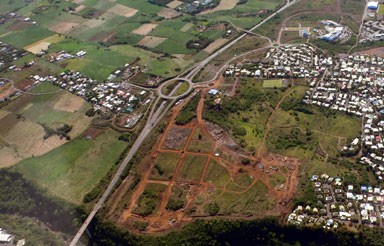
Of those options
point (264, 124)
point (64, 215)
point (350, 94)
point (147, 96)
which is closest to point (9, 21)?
point (147, 96)

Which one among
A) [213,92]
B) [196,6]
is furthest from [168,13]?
[213,92]

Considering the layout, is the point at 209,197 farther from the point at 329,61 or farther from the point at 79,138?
the point at 329,61

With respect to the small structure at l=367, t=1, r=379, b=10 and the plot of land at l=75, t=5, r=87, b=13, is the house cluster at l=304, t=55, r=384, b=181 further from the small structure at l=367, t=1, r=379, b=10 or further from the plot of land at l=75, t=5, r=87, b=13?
the plot of land at l=75, t=5, r=87, b=13

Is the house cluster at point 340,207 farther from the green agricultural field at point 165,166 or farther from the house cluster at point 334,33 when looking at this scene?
the house cluster at point 334,33

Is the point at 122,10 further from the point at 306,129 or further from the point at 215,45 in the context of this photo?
the point at 306,129

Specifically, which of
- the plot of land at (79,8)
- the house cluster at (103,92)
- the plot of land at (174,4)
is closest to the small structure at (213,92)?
the house cluster at (103,92)
